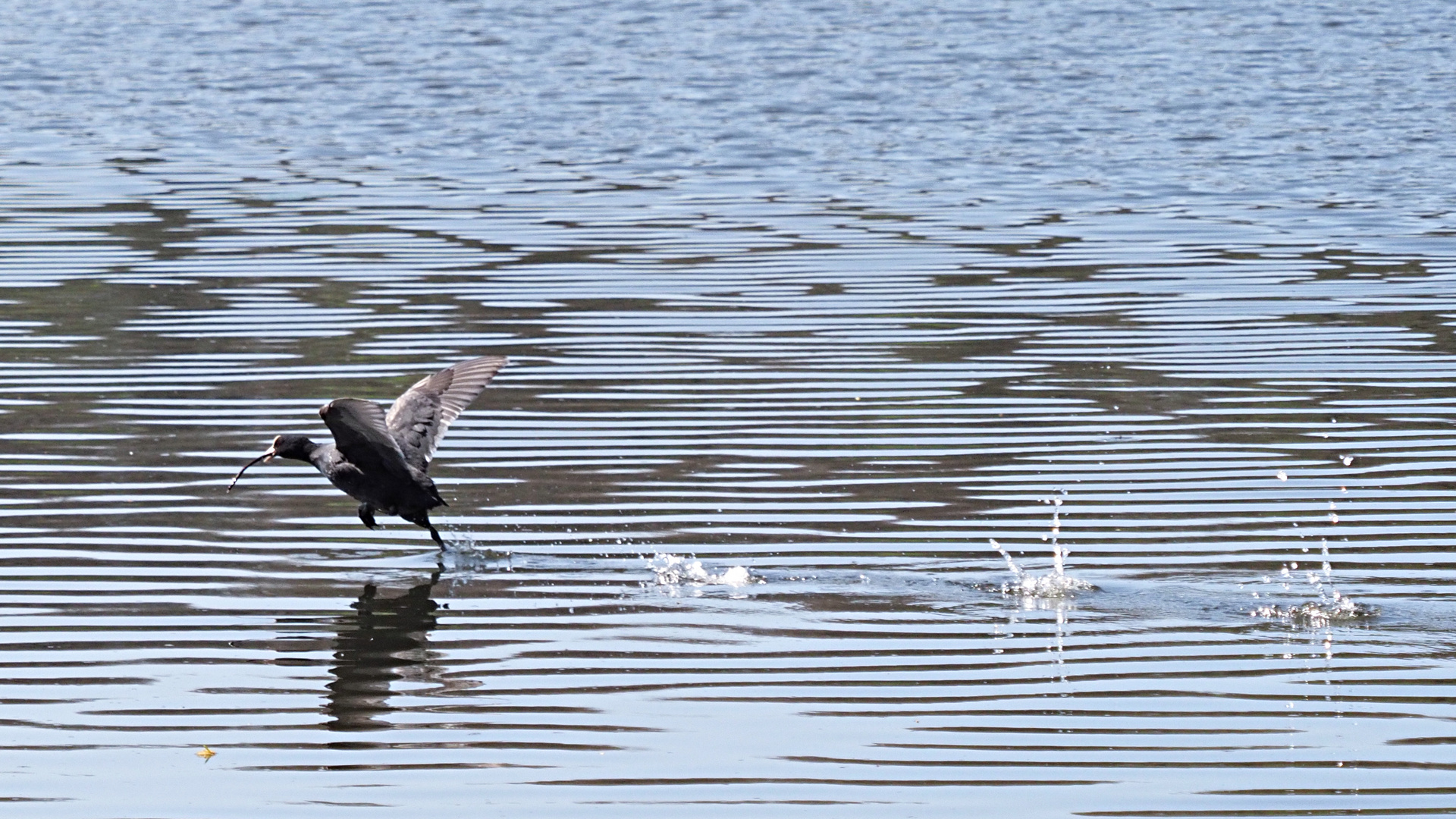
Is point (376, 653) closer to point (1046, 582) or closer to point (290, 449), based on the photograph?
point (290, 449)

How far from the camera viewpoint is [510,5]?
35.3 meters

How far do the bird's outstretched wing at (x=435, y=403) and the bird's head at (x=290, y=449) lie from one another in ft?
1.17

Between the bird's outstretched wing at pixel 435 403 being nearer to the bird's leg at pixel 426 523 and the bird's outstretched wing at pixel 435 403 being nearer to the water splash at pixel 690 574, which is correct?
the bird's leg at pixel 426 523

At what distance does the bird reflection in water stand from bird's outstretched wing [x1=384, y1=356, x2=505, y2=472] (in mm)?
987

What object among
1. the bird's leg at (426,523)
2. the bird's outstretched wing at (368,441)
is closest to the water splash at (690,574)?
the bird's leg at (426,523)

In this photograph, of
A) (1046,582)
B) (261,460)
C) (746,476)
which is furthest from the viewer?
(746,476)

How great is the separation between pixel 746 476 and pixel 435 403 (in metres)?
1.38

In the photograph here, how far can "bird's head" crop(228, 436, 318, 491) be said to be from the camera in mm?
9992

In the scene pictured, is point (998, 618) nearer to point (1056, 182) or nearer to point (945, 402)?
point (945, 402)

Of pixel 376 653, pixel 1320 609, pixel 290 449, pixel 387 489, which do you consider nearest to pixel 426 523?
pixel 387 489

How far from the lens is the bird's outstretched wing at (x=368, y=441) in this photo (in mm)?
9352

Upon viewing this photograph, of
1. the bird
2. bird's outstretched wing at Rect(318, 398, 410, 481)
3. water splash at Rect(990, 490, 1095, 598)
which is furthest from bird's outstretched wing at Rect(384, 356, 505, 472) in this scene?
water splash at Rect(990, 490, 1095, 598)

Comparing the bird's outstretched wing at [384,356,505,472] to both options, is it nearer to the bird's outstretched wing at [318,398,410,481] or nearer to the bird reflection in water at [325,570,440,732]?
the bird's outstretched wing at [318,398,410,481]

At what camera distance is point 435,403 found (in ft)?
34.0
